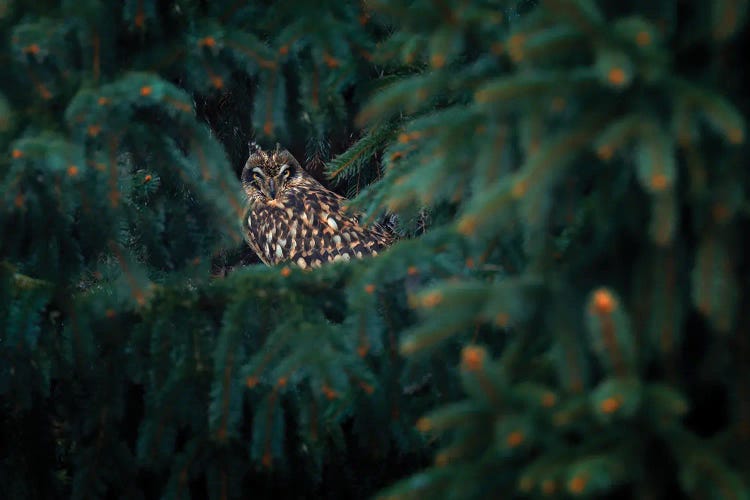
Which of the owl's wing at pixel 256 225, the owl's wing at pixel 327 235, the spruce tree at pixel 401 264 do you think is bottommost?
the spruce tree at pixel 401 264

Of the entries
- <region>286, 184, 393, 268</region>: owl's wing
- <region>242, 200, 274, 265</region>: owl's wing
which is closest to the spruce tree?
<region>286, 184, 393, 268</region>: owl's wing

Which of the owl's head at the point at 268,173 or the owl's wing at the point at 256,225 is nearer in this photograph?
the owl's wing at the point at 256,225

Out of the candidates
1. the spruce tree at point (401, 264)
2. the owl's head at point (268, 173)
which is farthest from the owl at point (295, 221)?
the spruce tree at point (401, 264)

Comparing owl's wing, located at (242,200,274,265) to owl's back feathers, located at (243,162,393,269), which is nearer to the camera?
owl's back feathers, located at (243,162,393,269)

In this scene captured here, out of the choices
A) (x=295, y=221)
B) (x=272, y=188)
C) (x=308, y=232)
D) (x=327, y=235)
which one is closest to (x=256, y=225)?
(x=272, y=188)

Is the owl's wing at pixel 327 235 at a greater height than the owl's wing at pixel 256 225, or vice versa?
the owl's wing at pixel 256 225

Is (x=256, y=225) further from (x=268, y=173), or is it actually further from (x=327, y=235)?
(x=327, y=235)

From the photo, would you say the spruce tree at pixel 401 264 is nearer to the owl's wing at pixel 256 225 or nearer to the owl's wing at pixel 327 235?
the owl's wing at pixel 327 235

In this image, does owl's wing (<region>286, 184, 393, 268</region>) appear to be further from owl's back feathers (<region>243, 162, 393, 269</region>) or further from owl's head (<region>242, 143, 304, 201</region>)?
owl's head (<region>242, 143, 304, 201</region>)
